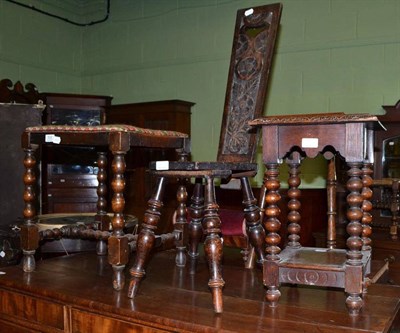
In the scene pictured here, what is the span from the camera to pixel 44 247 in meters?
3.13

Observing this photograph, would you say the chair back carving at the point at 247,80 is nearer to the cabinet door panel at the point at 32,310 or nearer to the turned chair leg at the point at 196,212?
the turned chair leg at the point at 196,212

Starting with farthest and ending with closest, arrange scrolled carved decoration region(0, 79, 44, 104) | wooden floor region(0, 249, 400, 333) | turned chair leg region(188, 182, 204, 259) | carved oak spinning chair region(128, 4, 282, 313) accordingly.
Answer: scrolled carved decoration region(0, 79, 44, 104)
turned chair leg region(188, 182, 204, 259)
carved oak spinning chair region(128, 4, 282, 313)
wooden floor region(0, 249, 400, 333)

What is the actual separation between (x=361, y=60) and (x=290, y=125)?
3.15 metres

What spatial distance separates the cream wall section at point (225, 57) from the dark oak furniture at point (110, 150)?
2681mm

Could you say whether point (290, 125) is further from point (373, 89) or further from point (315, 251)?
point (373, 89)

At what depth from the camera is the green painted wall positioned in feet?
15.9

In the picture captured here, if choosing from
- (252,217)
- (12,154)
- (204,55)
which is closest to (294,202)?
(252,217)

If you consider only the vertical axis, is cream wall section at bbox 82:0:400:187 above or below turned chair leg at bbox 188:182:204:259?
above

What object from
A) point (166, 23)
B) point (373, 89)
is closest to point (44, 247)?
point (373, 89)

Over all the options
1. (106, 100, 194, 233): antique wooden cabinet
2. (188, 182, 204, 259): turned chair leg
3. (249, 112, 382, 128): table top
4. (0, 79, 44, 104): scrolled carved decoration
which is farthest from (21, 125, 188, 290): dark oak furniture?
(0, 79, 44, 104): scrolled carved decoration

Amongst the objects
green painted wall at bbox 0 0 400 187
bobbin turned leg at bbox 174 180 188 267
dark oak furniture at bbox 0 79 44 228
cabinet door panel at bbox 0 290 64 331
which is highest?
green painted wall at bbox 0 0 400 187

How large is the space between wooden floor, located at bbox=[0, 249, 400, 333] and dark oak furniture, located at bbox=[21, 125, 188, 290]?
161 millimetres

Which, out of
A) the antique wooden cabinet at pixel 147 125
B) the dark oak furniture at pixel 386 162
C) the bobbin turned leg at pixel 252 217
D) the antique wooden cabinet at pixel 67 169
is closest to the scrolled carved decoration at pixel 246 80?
the bobbin turned leg at pixel 252 217

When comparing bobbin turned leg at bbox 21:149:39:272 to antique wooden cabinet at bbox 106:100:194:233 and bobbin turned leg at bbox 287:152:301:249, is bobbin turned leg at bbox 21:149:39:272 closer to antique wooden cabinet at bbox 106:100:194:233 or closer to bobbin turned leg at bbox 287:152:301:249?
bobbin turned leg at bbox 287:152:301:249
